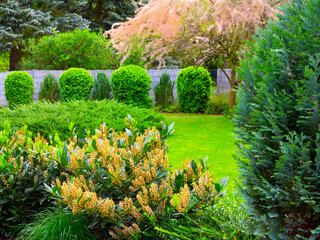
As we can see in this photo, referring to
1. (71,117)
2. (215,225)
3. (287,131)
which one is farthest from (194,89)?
(287,131)

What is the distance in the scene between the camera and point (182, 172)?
9.97 ft

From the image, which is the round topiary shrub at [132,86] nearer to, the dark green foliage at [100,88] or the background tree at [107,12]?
the dark green foliage at [100,88]

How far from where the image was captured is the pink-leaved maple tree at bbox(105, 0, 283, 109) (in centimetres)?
916

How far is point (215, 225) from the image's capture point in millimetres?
2477

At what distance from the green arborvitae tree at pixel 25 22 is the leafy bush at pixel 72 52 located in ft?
8.64

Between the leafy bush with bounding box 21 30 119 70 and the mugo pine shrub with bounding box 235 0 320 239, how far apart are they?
16.9 meters

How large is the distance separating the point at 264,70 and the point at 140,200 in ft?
3.97

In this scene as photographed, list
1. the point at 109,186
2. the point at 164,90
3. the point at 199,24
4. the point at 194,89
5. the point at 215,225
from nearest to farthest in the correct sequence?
the point at 215,225 < the point at 109,186 < the point at 199,24 < the point at 194,89 < the point at 164,90

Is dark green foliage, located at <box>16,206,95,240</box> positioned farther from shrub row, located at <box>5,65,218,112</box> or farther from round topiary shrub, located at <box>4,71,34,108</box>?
round topiary shrub, located at <box>4,71,34,108</box>

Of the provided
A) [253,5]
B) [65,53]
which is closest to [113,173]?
[253,5]

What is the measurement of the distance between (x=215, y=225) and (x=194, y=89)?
12716mm

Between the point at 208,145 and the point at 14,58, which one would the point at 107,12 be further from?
the point at 208,145

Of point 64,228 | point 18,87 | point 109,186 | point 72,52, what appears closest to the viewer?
point 64,228

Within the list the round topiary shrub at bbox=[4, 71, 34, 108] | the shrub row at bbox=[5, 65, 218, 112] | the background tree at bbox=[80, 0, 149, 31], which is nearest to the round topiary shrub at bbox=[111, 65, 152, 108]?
the shrub row at bbox=[5, 65, 218, 112]
